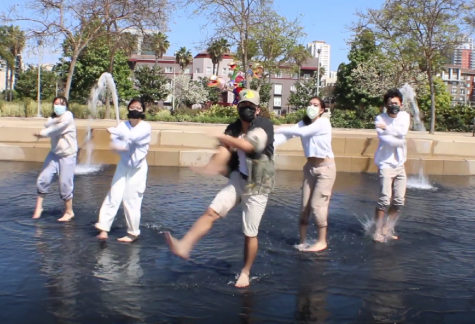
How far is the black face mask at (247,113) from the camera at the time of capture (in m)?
4.70

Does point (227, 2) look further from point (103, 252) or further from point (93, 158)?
point (103, 252)

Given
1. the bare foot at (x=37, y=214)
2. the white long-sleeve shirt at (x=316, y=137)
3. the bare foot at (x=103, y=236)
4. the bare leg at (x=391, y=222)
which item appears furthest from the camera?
the bare foot at (x=37, y=214)

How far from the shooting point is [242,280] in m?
4.93

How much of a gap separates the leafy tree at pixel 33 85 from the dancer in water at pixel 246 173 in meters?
59.8

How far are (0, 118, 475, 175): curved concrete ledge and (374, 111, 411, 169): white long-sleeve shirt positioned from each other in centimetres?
695

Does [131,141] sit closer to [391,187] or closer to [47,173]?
[47,173]

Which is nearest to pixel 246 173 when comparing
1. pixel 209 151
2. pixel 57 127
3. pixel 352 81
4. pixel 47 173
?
pixel 57 127

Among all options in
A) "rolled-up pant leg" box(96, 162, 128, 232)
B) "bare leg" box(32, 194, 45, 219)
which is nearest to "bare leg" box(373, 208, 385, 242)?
"rolled-up pant leg" box(96, 162, 128, 232)

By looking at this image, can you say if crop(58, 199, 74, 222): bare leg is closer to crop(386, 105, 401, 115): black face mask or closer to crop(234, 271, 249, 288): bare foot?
crop(234, 271, 249, 288): bare foot

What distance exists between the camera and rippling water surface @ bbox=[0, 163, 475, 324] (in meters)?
4.36

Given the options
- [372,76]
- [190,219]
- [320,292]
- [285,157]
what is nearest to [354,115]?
[372,76]

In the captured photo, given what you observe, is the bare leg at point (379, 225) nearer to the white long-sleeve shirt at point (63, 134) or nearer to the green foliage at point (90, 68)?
the white long-sleeve shirt at point (63, 134)

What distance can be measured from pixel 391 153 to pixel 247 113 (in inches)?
104

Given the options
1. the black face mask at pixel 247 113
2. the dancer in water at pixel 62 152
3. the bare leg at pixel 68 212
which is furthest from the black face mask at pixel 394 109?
the bare leg at pixel 68 212
